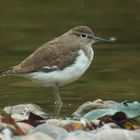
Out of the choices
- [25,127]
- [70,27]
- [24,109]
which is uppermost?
[25,127]

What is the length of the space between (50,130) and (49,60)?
2.79 meters

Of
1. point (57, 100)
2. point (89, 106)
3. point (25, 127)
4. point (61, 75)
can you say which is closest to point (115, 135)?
point (25, 127)

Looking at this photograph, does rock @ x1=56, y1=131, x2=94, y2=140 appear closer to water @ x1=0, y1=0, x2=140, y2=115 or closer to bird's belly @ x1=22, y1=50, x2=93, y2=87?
bird's belly @ x1=22, y1=50, x2=93, y2=87

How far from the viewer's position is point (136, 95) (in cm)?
1185

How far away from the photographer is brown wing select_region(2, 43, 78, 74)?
10.5 metres

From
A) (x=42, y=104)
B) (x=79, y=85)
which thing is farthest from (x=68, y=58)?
(x=79, y=85)

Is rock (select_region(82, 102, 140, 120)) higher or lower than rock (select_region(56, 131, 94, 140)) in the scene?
lower

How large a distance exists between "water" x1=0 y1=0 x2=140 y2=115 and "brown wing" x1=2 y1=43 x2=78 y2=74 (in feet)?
2.25

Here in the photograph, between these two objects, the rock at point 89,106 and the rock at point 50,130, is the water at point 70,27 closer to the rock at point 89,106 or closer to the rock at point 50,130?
the rock at point 89,106

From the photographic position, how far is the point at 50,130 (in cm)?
793

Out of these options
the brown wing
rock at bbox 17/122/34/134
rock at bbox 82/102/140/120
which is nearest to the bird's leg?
the brown wing

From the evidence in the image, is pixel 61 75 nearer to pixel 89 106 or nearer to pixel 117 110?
pixel 89 106

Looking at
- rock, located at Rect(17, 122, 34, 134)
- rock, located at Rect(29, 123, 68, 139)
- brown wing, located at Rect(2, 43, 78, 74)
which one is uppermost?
brown wing, located at Rect(2, 43, 78, 74)

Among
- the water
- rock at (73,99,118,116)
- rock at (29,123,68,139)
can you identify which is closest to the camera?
rock at (29,123,68,139)
